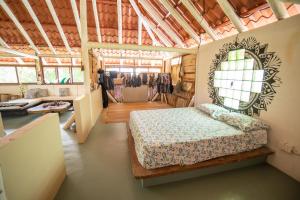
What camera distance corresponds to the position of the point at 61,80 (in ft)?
23.4

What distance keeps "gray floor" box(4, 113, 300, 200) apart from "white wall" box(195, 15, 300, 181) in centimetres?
28

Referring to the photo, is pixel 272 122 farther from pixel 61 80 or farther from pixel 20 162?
pixel 61 80

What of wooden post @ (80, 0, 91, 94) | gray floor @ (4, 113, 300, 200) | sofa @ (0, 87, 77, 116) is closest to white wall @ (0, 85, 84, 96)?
sofa @ (0, 87, 77, 116)

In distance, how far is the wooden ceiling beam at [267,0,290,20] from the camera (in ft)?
6.70

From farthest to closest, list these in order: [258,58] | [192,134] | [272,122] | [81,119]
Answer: [81,119]
[258,58]
[272,122]
[192,134]

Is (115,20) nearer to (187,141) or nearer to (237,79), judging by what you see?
(237,79)

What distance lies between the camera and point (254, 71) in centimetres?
258

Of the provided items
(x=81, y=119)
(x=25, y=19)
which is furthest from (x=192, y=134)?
(x=25, y=19)

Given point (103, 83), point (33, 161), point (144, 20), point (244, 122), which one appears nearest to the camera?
point (33, 161)

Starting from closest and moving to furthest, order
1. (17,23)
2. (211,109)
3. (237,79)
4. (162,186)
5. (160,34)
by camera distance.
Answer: (162,186) < (237,79) < (211,109) < (17,23) < (160,34)

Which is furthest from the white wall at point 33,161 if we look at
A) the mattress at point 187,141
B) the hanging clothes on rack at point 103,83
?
the hanging clothes on rack at point 103,83

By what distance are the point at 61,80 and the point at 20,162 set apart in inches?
276

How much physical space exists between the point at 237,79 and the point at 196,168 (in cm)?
209

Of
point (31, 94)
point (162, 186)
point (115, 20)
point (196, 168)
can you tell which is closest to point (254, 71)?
point (196, 168)
